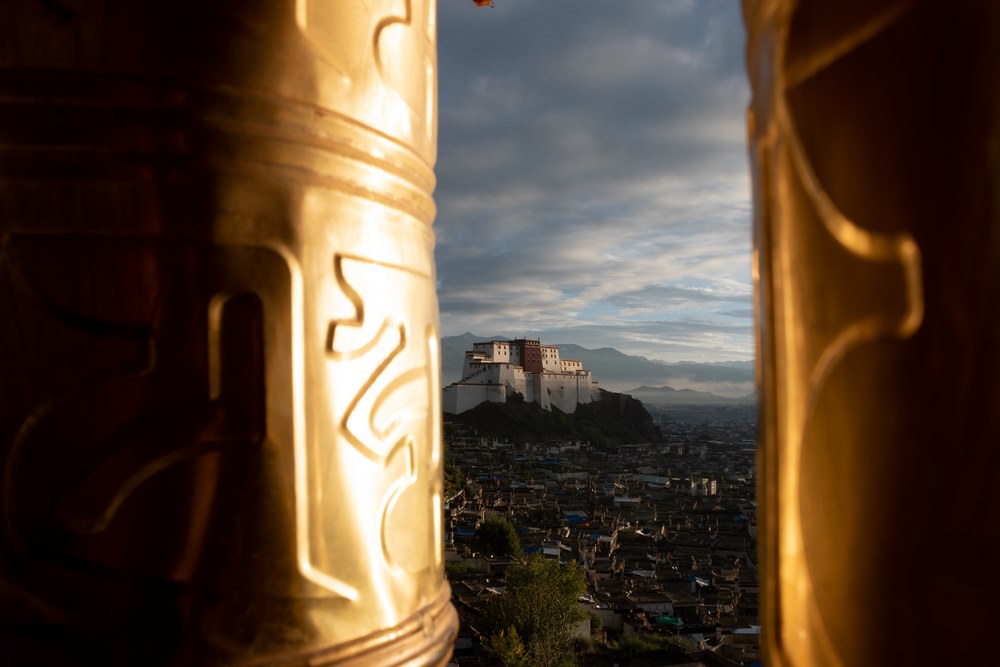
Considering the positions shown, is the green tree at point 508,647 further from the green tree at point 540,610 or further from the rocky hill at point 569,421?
the rocky hill at point 569,421

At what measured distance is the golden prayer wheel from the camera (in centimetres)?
70

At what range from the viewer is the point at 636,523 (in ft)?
62.1

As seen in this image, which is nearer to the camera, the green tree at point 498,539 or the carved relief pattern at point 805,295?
the carved relief pattern at point 805,295

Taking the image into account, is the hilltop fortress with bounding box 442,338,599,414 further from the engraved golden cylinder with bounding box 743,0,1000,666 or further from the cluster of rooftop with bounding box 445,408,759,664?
the engraved golden cylinder with bounding box 743,0,1000,666

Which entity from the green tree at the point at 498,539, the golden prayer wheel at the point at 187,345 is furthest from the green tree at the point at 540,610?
the golden prayer wheel at the point at 187,345

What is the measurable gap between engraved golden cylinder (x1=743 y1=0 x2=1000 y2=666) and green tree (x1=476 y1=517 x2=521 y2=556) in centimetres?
1576

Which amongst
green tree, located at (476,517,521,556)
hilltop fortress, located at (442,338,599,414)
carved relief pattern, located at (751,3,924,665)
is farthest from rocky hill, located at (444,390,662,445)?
carved relief pattern, located at (751,3,924,665)

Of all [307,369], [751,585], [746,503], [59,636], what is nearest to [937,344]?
[307,369]

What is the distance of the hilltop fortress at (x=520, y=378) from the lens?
25.3m

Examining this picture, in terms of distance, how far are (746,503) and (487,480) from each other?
6811 millimetres

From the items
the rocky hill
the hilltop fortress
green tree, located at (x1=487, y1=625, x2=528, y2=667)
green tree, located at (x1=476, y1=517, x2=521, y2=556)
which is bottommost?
green tree, located at (x1=487, y1=625, x2=528, y2=667)

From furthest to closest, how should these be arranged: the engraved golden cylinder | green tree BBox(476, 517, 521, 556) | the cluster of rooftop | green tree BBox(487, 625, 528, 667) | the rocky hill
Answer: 1. the rocky hill
2. green tree BBox(476, 517, 521, 556)
3. the cluster of rooftop
4. green tree BBox(487, 625, 528, 667)
5. the engraved golden cylinder

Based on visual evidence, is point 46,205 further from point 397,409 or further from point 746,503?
point 746,503

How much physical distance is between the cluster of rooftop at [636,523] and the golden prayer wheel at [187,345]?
10312mm
